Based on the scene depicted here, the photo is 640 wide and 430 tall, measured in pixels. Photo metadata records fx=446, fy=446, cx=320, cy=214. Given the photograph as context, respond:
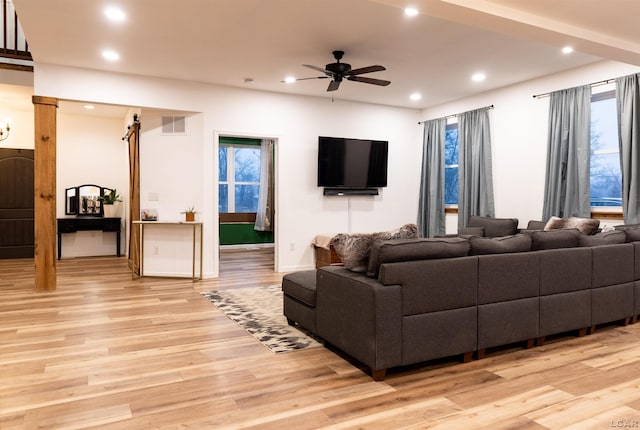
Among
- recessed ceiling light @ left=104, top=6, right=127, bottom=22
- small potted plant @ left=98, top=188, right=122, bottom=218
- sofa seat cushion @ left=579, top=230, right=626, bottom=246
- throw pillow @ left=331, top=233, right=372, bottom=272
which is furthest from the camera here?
small potted plant @ left=98, top=188, right=122, bottom=218

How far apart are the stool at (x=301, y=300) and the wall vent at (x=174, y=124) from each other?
11.8 ft

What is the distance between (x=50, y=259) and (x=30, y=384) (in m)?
3.37

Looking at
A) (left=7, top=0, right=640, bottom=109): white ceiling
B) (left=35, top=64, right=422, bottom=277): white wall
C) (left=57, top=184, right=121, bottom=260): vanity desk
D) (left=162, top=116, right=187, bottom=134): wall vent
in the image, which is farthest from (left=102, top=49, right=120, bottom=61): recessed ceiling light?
(left=57, top=184, right=121, bottom=260): vanity desk

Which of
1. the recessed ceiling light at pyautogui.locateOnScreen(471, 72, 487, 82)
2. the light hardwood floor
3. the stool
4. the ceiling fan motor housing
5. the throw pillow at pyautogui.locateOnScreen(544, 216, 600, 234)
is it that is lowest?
the light hardwood floor

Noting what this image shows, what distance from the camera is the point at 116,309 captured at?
4.75 metres

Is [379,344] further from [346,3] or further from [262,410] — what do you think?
[346,3]

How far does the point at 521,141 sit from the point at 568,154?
848 millimetres

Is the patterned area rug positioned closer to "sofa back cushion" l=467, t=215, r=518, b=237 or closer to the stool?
the stool

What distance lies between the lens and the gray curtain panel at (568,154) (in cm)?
575

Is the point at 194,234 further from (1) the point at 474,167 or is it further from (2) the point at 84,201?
(1) the point at 474,167

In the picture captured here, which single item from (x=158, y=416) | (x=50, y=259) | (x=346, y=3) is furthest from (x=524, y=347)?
(x=50, y=259)

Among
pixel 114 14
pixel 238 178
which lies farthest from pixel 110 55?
pixel 238 178

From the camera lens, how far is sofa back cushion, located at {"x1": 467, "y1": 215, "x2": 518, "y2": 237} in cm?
645

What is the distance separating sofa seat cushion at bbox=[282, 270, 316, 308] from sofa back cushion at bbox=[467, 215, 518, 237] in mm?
3617
